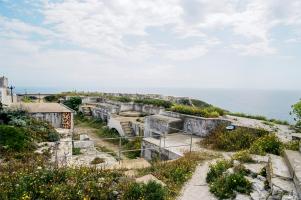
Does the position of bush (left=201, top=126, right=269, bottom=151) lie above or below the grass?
above

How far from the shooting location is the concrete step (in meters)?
7.07

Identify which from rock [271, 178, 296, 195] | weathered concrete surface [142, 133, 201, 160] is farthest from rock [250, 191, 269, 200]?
weathered concrete surface [142, 133, 201, 160]

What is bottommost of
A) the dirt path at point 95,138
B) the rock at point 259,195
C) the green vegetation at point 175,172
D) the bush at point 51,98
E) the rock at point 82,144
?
the dirt path at point 95,138

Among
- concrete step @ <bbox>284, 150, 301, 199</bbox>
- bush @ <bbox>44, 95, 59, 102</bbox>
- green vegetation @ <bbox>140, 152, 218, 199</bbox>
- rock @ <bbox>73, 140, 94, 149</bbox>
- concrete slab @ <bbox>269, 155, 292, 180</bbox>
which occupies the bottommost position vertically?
rock @ <bbox>73, 140, 94, 149</bbox>

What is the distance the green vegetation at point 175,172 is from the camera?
8.91 metres

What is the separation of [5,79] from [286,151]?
21009 millimetres

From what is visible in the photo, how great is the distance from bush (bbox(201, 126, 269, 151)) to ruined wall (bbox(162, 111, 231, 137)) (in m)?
1.09

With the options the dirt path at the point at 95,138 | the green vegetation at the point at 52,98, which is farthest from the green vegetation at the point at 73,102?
the dirt path at the point at 95,138

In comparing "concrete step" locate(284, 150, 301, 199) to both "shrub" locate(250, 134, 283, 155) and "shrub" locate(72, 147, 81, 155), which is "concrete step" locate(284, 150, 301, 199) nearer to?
"shrub" locate(250, 134, 283, 155)

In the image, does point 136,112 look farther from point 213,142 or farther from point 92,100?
point 213,142

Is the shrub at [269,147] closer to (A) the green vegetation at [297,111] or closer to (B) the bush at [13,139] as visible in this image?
(A) the green vegetation at [297,111]

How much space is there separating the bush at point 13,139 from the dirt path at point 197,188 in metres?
7.44

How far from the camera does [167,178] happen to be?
9578mm

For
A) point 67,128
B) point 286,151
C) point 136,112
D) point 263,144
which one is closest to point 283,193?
point 286,151
